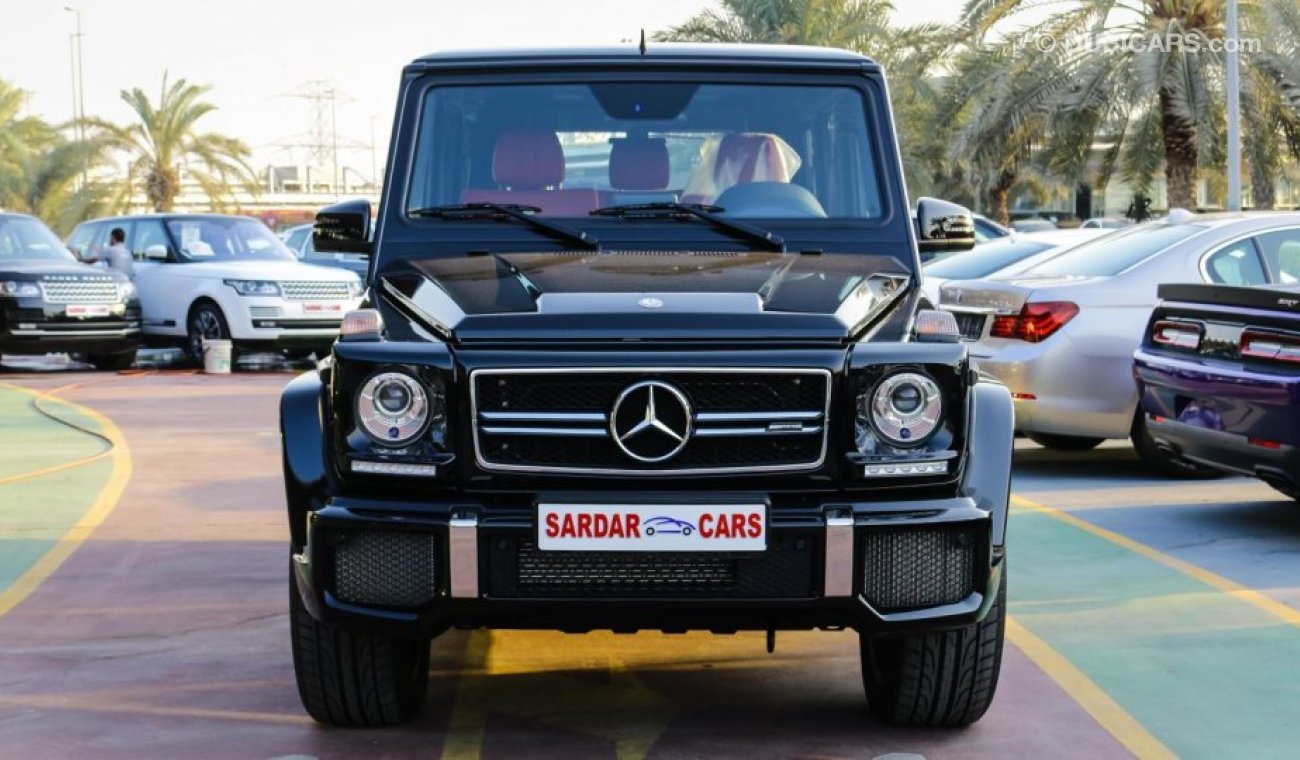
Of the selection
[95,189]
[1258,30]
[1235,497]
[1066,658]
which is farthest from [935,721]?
[95,189]

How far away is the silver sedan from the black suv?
39.2 feet

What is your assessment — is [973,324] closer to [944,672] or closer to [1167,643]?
[1167,643]

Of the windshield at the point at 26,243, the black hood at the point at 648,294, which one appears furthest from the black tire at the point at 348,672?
the windshield at the point at 26,243

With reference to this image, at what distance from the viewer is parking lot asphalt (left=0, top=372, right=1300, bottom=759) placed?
5207mm

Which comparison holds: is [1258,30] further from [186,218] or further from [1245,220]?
[1245,220]

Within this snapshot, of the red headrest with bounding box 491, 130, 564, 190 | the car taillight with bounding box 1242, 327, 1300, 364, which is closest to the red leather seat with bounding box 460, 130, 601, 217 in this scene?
the red headrest with bounding box 491, 130, 564, 190

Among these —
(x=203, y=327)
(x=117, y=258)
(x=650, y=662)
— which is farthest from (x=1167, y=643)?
(x=117, y=258)

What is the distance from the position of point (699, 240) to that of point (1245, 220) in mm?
6064

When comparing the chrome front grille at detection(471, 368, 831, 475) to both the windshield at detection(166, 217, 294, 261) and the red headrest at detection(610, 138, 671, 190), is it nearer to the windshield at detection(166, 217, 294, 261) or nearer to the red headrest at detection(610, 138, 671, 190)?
the red headrest at detection(610, 138, 671, 190)

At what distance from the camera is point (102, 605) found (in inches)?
282

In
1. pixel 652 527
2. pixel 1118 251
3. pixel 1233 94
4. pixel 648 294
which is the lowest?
pixel 652 527

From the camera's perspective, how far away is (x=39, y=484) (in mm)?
10781

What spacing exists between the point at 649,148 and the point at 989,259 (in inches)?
428

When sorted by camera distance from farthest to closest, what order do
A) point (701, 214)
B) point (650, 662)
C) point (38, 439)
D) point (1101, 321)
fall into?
point (38, 439)
point (1101, 321)
point (650, 662)
point (701, 214)
